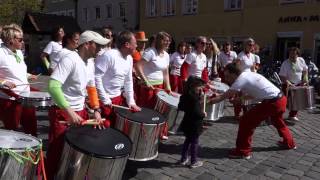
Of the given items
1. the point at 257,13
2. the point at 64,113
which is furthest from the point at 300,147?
the point at 257,13

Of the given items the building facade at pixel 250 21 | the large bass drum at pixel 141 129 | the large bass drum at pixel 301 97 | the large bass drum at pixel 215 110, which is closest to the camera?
the large bass drum at pixel 141 129

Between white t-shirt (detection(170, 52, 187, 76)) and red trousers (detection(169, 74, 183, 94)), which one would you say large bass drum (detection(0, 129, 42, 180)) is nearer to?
red trousers (detection(169, 74, 183, 94))

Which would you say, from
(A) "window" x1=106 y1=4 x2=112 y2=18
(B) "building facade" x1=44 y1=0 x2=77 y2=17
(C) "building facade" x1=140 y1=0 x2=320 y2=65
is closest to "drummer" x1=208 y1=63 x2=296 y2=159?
(C) "building facade" x1=140 y1=0 x2=320 y2=65

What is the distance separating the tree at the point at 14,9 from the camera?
3538 centimetres

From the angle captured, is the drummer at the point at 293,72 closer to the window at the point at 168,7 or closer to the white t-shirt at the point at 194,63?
the white t-shirt at the point at 194,63

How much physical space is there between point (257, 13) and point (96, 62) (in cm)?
1910

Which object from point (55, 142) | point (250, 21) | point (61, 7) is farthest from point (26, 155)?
point (61, 7)

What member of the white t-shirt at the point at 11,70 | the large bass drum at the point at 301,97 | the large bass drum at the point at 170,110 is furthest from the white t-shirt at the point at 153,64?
the large bass drum at the point at 301,97

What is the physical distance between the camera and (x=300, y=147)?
6.64 m

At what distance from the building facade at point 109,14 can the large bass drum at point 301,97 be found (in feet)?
77.0

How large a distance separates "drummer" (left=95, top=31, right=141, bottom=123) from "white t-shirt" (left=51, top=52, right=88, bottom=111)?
619 mm

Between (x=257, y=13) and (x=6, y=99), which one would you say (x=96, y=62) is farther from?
(x=257, y=13)

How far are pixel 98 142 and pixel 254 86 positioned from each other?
2.90 m

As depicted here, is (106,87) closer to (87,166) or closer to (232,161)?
(87,166)
